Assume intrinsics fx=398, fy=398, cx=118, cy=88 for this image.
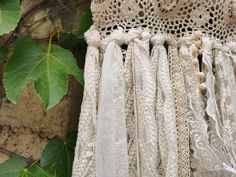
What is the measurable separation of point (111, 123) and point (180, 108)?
0.16m

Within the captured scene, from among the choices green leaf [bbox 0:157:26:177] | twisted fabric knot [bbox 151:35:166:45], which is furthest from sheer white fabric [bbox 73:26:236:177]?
green leaf [bbox 0:157:26:177]

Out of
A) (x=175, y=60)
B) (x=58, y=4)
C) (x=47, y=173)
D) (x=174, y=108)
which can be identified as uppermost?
(x=58, y=4)

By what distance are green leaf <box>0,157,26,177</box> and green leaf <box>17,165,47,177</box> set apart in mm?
17

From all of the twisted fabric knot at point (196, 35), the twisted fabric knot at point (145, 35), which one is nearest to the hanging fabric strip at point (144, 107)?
the twisted fabric knot at point (145, 35)

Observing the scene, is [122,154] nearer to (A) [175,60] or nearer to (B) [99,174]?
(B) [99,174]

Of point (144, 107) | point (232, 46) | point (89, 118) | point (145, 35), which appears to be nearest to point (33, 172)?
point (89, 118)

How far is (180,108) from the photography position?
2.78 feet

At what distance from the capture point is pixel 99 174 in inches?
30.8

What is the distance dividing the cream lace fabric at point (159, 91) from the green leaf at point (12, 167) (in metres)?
0.14

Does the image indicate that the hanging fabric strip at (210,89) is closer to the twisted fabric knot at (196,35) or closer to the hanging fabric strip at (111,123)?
the twisted fabric knot at (196,35)

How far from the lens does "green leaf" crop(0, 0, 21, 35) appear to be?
2.67ft


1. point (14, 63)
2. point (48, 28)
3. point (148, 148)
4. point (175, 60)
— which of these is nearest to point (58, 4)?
point (48, 28)

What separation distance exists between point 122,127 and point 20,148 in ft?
0.97

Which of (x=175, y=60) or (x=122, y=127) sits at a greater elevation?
(x=175, y=60)
